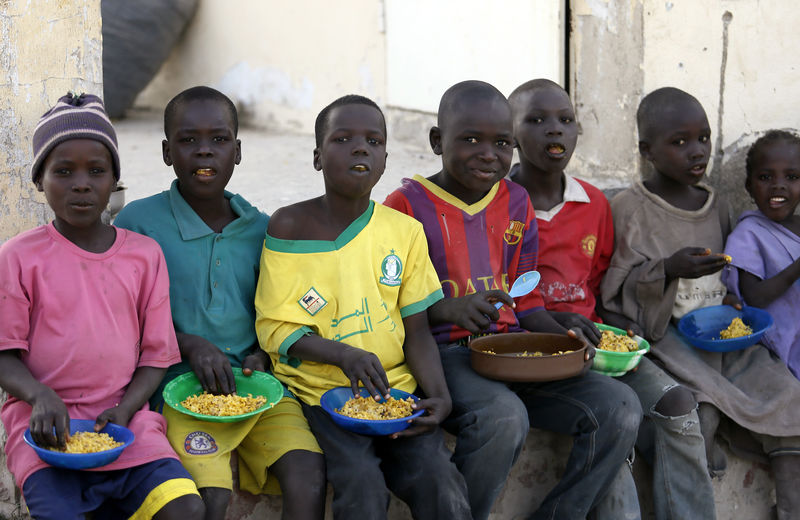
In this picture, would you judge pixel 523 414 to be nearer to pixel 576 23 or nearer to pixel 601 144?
pixel 601 144

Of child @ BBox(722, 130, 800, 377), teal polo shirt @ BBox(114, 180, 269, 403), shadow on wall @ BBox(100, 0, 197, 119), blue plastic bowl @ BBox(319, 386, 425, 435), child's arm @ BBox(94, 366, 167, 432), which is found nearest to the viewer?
child's arm @ BBox(94, 366, 167, 432)

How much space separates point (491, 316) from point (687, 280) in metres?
1.26

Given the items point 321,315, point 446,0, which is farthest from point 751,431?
point 446,0

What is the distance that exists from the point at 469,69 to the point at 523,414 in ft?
8.81

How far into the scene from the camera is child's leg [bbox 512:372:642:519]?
3.03 metres

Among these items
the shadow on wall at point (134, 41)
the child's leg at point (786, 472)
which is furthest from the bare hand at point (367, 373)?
the shadow on wall at point (134, 41)

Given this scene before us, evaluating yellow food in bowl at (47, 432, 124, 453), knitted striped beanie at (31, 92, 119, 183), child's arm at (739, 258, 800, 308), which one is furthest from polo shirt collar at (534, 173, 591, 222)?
yellow food in bowl at (47, 432, 124, 453)

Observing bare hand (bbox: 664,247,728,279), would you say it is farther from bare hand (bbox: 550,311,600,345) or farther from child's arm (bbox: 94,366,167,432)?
child's arm (bbox: 94,366,167,432)

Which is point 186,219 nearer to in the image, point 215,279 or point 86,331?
point 215,279

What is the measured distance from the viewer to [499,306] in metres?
3.27

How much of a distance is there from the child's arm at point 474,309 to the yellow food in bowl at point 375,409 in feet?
1.11

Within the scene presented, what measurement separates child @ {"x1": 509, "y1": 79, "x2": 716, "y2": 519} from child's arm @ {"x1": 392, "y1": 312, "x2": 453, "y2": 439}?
2.12ft

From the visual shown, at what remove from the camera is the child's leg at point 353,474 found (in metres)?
2.62

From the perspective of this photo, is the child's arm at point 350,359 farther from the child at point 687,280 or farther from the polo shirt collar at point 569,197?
the child at point 687,280
